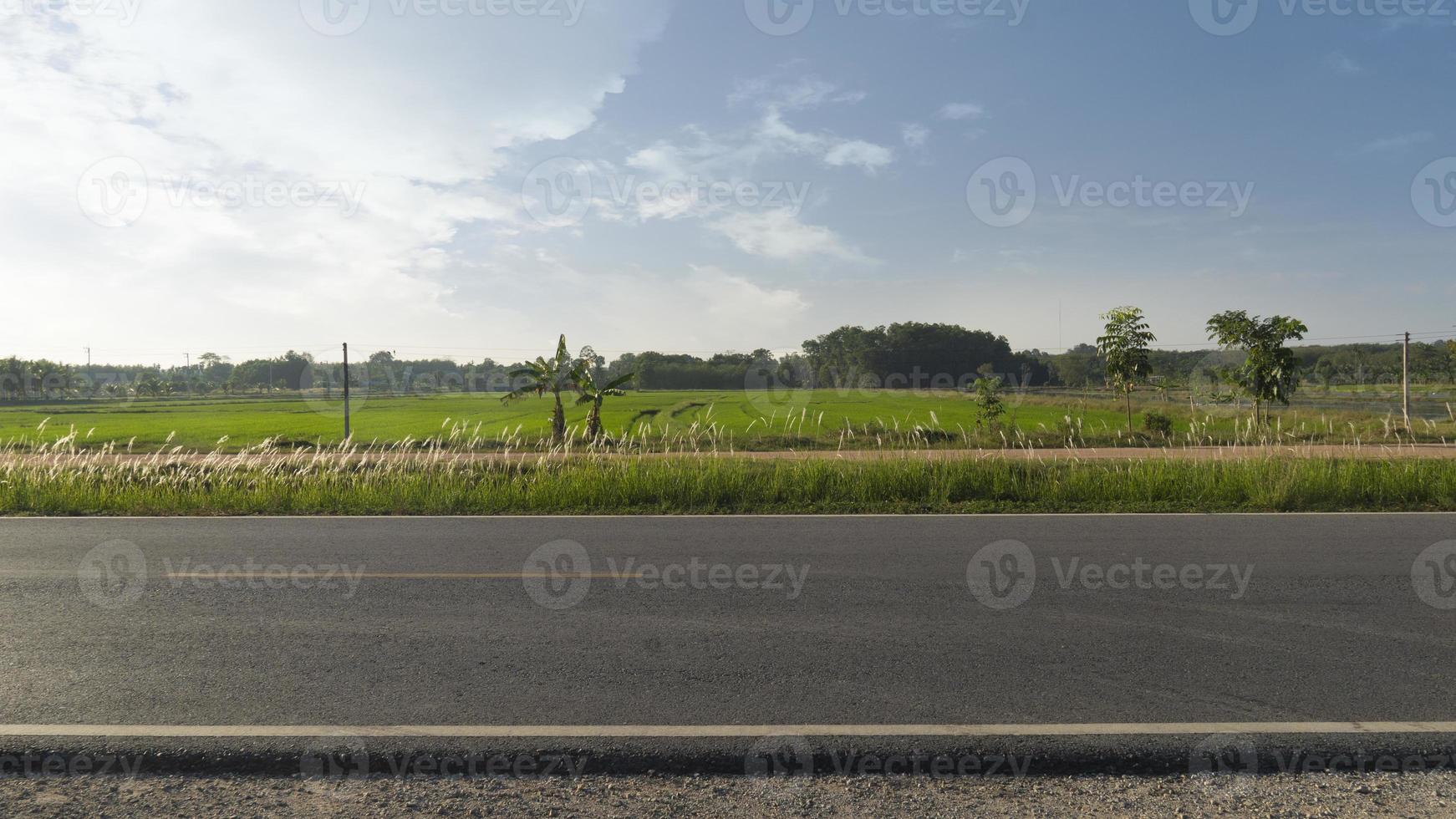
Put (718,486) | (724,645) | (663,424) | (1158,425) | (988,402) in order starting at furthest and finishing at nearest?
(663,424)
(988,402)
(1158,425)
(718,486)
(724,645)

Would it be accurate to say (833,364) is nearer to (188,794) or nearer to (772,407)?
(772,407)

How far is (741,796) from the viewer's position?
11.3 ft

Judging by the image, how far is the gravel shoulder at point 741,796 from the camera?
3314 millimetres

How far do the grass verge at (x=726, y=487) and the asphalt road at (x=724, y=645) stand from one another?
2.92 m

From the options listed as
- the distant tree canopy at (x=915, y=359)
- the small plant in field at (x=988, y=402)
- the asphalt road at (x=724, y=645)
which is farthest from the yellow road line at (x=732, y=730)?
the distant tree canopy at (x=915, y=359)

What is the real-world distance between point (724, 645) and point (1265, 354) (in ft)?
82.1

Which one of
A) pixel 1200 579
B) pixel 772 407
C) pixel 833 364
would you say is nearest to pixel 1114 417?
pixel 772 407

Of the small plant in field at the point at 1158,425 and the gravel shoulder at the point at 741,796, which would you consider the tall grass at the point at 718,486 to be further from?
the small plant in field at the point at 1158,425

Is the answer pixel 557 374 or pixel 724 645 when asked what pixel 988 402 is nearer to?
pixel 557 374

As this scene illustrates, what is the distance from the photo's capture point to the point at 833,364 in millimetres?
79438

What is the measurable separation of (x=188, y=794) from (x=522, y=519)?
285 inches

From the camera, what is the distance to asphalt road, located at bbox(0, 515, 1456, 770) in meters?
3.95

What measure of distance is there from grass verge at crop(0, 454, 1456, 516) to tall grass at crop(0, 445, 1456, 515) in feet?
0.09

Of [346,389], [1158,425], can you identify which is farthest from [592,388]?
[1158,425]
